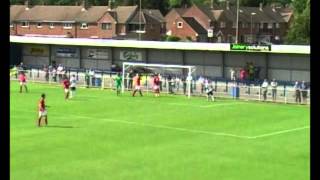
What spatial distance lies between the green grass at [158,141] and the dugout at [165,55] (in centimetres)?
664

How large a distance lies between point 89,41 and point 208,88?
1725 centimetres

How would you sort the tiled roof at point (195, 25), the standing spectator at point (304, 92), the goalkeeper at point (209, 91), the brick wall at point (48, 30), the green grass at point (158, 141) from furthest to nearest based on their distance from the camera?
the tiled roof at point (195, 25), the brick wall at point (48, 30), the goalkeeper at point (209, 91), the standing spectator at point (304, 92), the green grass at point (158, 141)

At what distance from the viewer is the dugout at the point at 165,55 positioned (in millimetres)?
41781

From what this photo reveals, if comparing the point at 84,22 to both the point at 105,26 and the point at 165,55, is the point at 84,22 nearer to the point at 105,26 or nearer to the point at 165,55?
the point at 105,26

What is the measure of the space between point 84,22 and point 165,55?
43373mm

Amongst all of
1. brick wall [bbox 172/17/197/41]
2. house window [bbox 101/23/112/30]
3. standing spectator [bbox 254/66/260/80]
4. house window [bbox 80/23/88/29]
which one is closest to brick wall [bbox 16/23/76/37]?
house window [bbox 80/23/88/29]

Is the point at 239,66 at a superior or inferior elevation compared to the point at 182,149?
superior

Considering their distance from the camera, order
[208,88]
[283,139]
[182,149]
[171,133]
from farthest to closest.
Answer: [208,88] → [171,133] → [283,139] → [182,149]

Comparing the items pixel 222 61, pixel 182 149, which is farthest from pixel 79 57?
pixel 182 149

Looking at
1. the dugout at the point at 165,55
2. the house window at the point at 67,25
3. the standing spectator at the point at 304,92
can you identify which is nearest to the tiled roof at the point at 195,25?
the house window at the point at 67,25

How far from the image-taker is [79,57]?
54.5 metres

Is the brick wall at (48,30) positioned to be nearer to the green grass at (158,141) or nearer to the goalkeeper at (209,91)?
the green grass at (158,141)

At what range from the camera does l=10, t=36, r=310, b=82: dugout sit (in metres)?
41.8
